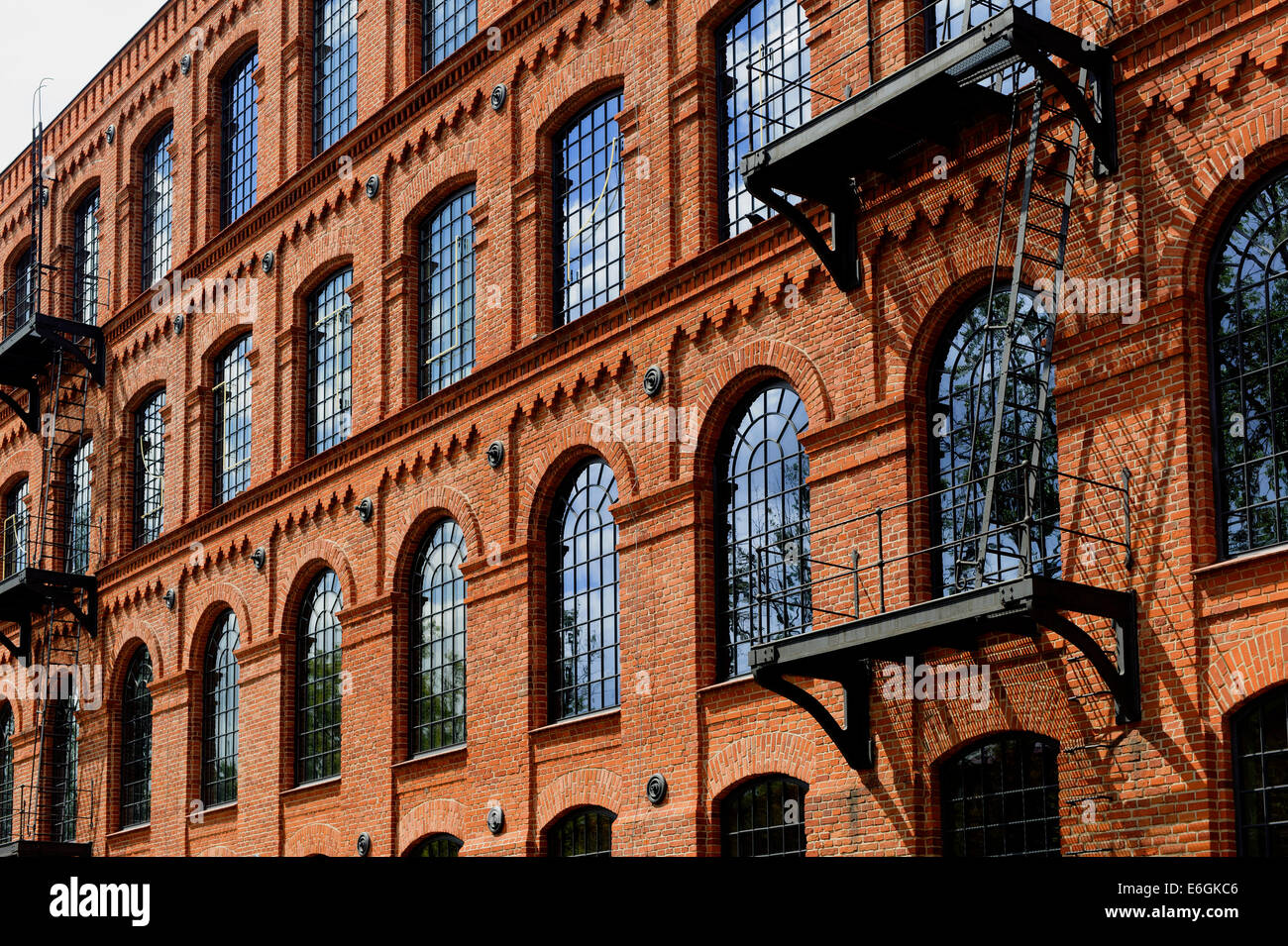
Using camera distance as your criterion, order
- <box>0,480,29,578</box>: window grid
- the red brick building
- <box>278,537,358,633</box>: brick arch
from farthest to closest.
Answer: <box>0,480,29,578</box>: window grid < <box>278,537,358,633</box>: brick arch < the red brick building

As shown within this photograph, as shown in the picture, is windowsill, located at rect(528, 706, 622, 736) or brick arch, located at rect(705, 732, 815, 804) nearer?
brick arch, located at rect(705, 732, 815, 804)

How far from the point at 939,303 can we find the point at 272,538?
1358cm

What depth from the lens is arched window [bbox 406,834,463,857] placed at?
22828 millimetres

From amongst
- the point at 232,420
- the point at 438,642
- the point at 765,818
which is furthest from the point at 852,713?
the point at 232,420

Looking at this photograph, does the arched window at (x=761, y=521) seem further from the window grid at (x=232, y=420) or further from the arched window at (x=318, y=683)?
the window grid at (x=232, y=420)

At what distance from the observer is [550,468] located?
21.9 m

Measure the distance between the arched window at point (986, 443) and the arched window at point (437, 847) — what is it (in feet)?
27.9

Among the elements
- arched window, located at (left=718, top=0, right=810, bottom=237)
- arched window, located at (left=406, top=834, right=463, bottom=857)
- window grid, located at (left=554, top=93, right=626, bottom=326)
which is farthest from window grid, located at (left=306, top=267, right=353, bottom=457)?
arched window, located at (left=718, top=0, right=810, bottom=237)

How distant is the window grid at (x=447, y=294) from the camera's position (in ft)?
A: 79.9

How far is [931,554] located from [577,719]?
552cm

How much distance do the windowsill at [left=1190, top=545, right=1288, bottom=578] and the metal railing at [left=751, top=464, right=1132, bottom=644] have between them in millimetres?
689

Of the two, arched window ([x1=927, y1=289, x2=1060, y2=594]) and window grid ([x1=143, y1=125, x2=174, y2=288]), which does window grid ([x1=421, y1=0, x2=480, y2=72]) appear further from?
arched window ([x1=927, y1=289, x2=1060, y2=594])
